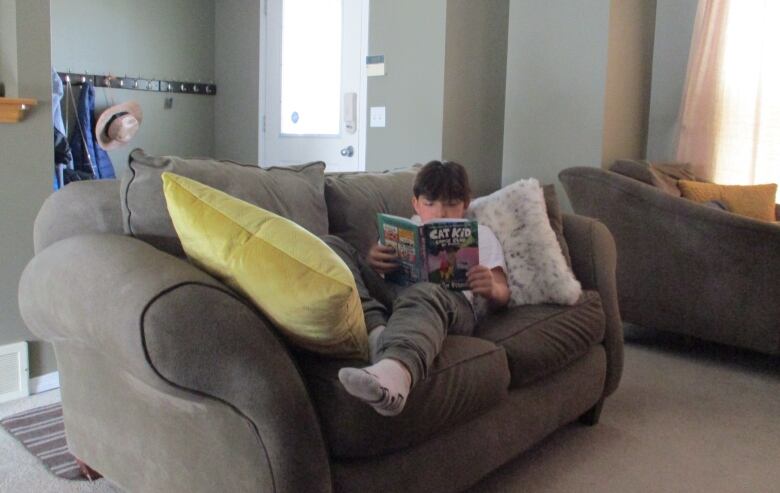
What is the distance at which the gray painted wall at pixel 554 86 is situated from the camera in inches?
152

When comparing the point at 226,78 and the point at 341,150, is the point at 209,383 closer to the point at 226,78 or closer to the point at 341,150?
the point at 341,150

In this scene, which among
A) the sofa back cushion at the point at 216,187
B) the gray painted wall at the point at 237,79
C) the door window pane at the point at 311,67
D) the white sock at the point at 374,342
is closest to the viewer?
the white sock at the point at 374,342

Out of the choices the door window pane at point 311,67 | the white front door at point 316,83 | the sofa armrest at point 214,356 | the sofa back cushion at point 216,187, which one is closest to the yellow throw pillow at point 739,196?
the white front door at point 316,83

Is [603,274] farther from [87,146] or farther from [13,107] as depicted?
[87,146]

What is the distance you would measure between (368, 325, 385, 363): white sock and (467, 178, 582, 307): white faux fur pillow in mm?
663

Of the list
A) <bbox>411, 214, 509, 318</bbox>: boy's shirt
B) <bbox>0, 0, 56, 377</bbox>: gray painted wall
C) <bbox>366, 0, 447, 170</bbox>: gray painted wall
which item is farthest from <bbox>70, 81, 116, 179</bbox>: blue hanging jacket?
<bbox>411, 214, 509, 318</bbox>: boy's shirt

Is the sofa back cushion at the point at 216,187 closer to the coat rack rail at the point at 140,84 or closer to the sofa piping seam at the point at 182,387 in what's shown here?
the sofa piping seam at the point at 182,387

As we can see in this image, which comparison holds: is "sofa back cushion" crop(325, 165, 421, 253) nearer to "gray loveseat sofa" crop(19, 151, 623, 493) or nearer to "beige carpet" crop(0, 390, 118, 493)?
"gray loveseat sofa" crop(19, 151, 623, 493)

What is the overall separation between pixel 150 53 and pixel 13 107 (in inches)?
105

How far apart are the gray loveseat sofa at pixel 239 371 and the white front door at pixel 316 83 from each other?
220 centimetres

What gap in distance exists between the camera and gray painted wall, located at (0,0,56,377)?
244 cm

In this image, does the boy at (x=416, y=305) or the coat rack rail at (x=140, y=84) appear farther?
the coat rack rail at (x=140, y=84)

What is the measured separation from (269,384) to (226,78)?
4357 millimetres

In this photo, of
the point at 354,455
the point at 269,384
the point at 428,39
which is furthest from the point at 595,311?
the point at 428,39
